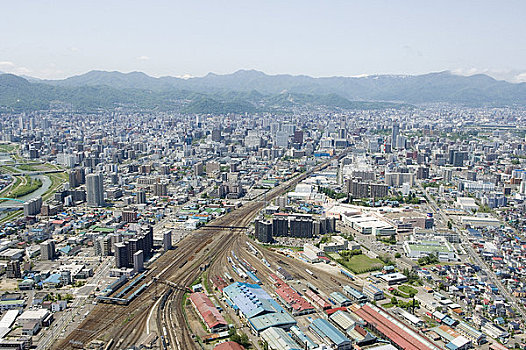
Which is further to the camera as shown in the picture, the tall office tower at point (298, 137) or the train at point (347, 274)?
the tall office tower at point (298, 137)

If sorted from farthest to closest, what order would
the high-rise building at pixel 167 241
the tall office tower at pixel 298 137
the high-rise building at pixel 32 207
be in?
the tall office tower at pixel 298 137
the high-rise building at pixel 32 207
the high-rise building at pixel 167 241

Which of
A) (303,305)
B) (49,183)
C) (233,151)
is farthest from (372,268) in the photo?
(233,151)

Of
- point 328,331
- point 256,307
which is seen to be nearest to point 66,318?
point 256,307

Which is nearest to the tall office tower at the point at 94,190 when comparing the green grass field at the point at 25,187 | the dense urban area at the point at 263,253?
the dense urban area at the point at 263,253

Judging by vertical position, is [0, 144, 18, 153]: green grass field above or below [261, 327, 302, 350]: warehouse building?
above

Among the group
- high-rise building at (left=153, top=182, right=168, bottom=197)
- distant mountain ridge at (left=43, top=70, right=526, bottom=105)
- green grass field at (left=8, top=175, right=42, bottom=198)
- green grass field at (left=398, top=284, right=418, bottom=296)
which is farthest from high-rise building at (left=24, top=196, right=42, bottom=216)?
distant mountain ridge at (left=43, top=70, right=526, bottom=105)

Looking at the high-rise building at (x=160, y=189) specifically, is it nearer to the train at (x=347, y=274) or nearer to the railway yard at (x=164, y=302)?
the railway yard at (x=164, y=302)

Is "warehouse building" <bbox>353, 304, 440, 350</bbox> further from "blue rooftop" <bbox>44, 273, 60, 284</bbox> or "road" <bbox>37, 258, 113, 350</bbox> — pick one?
"blue rooftop" <bbox>44, 273, 60, 284</bbox>

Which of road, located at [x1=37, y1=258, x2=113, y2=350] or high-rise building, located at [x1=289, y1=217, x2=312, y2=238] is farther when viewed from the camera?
high-rise building, located at [x1=289, y1=217, x2=312, y2=238]
